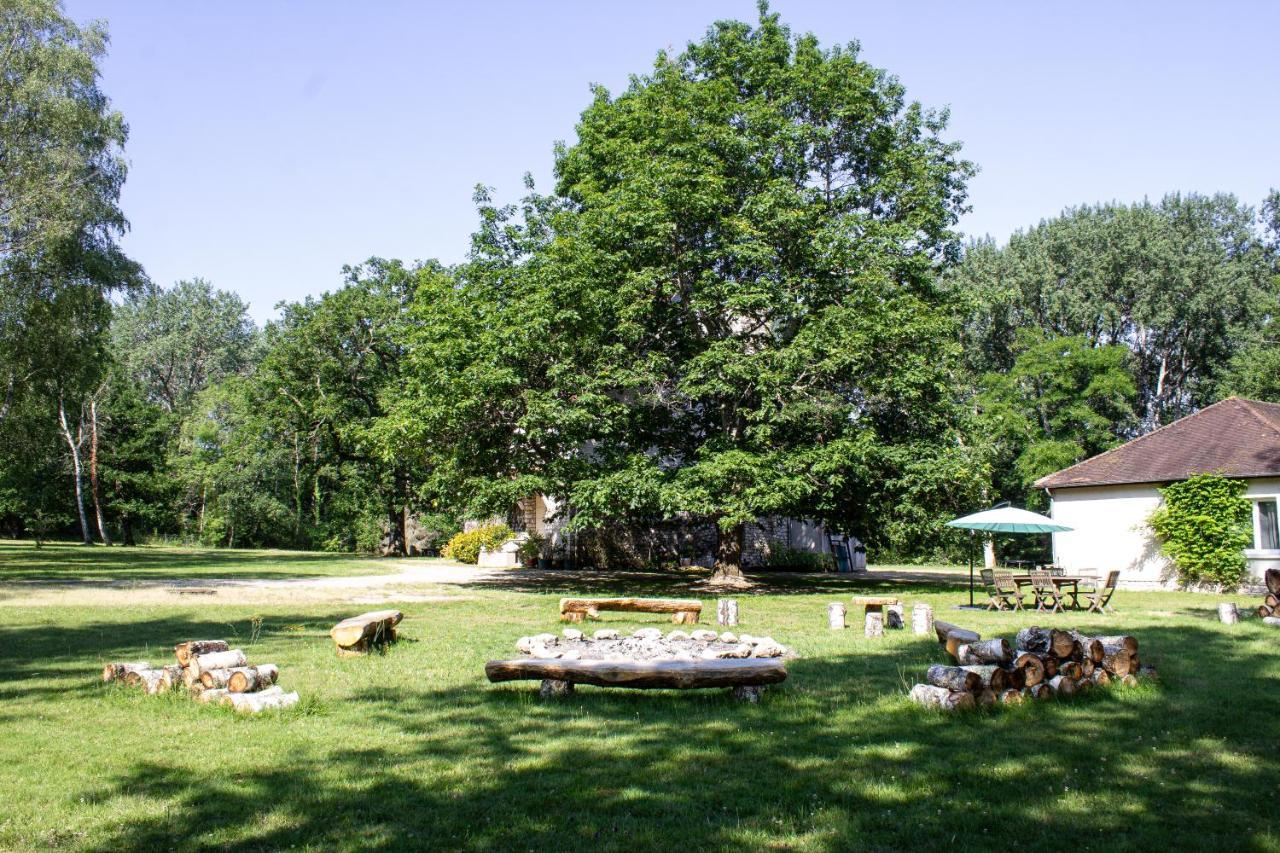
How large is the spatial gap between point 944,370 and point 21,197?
22.7 meters

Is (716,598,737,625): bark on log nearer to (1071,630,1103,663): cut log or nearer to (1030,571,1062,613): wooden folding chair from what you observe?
(1071,630,1103,663): cut log

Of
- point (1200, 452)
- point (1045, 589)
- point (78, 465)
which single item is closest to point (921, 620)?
point (1045, 589)

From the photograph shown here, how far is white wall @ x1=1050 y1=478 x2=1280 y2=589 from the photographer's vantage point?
22.7 m

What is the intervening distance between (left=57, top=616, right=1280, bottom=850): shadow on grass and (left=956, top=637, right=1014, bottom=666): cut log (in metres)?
0.50

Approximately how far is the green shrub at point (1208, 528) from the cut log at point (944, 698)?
17.6 metres

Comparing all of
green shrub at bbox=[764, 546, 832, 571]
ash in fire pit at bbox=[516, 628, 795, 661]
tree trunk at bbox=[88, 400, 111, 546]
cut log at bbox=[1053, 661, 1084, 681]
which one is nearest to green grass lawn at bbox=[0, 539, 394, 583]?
tree trunk at bbox=[88, 400, 111, 546]

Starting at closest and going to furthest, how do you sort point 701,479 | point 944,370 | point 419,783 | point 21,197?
point 419,783 → point 701,479 → point 944,370 → point 21,197

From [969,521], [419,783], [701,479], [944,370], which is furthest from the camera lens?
[944,370]

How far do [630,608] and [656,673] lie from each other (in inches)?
276

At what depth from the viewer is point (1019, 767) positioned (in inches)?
221

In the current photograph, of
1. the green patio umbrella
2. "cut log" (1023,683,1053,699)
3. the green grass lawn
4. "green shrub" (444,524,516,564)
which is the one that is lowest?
"cut log" (1023,683,1053,699)

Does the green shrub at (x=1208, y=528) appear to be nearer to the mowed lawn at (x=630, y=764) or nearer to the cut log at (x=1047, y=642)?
the mowed lawn at (x=630, y=764)

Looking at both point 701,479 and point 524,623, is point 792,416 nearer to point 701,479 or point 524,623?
point 701,479

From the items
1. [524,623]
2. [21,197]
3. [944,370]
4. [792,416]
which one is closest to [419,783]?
[524,623]
